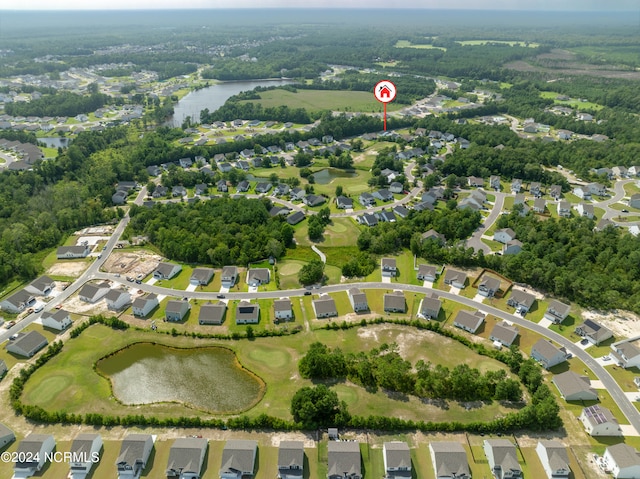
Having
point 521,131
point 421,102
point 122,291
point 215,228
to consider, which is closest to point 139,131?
point 215,228

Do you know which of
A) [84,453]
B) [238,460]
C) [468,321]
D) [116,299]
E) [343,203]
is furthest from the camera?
[343,203]

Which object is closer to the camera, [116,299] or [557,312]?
[557,312]

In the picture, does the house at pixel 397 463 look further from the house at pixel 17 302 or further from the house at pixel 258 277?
the house at pixel 17 302

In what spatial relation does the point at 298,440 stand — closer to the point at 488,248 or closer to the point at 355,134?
the point at 488,248

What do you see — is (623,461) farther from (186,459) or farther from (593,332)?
(186,459)

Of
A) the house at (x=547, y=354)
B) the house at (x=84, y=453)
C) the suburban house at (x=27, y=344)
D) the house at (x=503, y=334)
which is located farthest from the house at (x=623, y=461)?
the suburban house at (x=27, y=344)

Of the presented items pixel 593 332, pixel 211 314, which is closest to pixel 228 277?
pixel 211 314

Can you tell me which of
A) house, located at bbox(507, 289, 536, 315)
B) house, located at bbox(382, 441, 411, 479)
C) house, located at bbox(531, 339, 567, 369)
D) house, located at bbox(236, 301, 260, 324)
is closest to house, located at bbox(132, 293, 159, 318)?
house, located at bbox(236, 301, 260, 324)

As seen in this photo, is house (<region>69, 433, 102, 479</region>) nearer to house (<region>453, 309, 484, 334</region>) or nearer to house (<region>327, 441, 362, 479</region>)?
house (<region>327, 441, 362, 479</region>)
